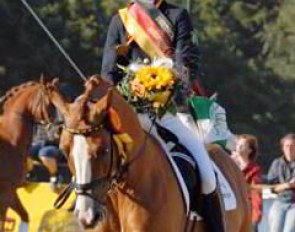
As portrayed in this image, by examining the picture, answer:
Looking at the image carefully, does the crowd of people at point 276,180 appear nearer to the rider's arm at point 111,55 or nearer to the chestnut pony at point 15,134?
the chestnut pony at point 15,134

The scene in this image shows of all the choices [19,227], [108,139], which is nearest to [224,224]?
[108,139]

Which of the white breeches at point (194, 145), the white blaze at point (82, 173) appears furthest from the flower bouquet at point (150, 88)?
the white blaze at point (82, 173)

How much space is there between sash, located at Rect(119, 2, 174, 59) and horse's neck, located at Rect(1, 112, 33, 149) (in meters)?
6.01

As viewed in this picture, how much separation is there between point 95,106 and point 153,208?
3.06 feet

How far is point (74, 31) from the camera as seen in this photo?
44750mm

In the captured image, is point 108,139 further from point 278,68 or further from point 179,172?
point 278,68

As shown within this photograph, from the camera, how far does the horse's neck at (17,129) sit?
14.8 meters

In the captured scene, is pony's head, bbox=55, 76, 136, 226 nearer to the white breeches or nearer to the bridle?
the bridle

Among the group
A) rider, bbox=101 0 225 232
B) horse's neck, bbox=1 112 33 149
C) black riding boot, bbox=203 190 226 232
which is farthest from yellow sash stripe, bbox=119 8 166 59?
horse's neck, bbox=1 112 33 149

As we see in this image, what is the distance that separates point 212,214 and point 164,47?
4.42 ft

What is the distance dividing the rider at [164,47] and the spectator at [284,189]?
5.56 m

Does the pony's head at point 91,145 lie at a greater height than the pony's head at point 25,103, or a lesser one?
lesser

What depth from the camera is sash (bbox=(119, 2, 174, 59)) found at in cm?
892

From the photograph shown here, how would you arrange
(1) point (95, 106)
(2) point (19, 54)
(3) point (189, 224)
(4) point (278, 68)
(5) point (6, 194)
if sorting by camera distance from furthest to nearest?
(4) point (278, 68) → (2) point (19, 54) → (5) point (6, 194) → (3) point (189, 224) → (1) point (95, 106)
